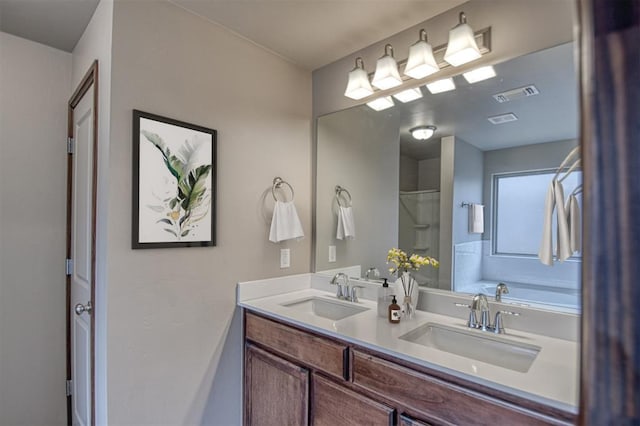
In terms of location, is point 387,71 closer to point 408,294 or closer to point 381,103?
point 381,103

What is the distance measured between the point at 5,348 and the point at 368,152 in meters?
2.47

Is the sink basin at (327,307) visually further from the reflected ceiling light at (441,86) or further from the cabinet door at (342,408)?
the reflected ceiling light at (441,86)

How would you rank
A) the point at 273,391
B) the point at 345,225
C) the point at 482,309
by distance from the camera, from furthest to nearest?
the point at 345,225
the point at 273,391
the point at 482,309

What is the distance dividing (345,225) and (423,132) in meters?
0.78

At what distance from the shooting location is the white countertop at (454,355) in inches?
39.4

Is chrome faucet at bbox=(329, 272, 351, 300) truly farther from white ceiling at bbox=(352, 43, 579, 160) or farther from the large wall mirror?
white ceiling at bbox=(352, 43, 579, 160)

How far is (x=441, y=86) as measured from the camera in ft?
5.83

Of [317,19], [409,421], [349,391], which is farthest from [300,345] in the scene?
[317,19]

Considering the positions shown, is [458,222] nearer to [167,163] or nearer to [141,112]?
[167,163]

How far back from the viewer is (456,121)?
176cm

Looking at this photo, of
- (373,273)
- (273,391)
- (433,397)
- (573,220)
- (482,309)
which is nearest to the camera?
(433,397)

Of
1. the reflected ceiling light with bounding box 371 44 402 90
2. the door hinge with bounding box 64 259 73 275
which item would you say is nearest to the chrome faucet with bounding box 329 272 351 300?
the reflected ceiling light with bounding box 371 44 402 90

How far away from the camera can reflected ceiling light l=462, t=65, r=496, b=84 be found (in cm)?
159

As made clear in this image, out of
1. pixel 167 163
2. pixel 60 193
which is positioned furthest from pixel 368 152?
pixel 60 193
